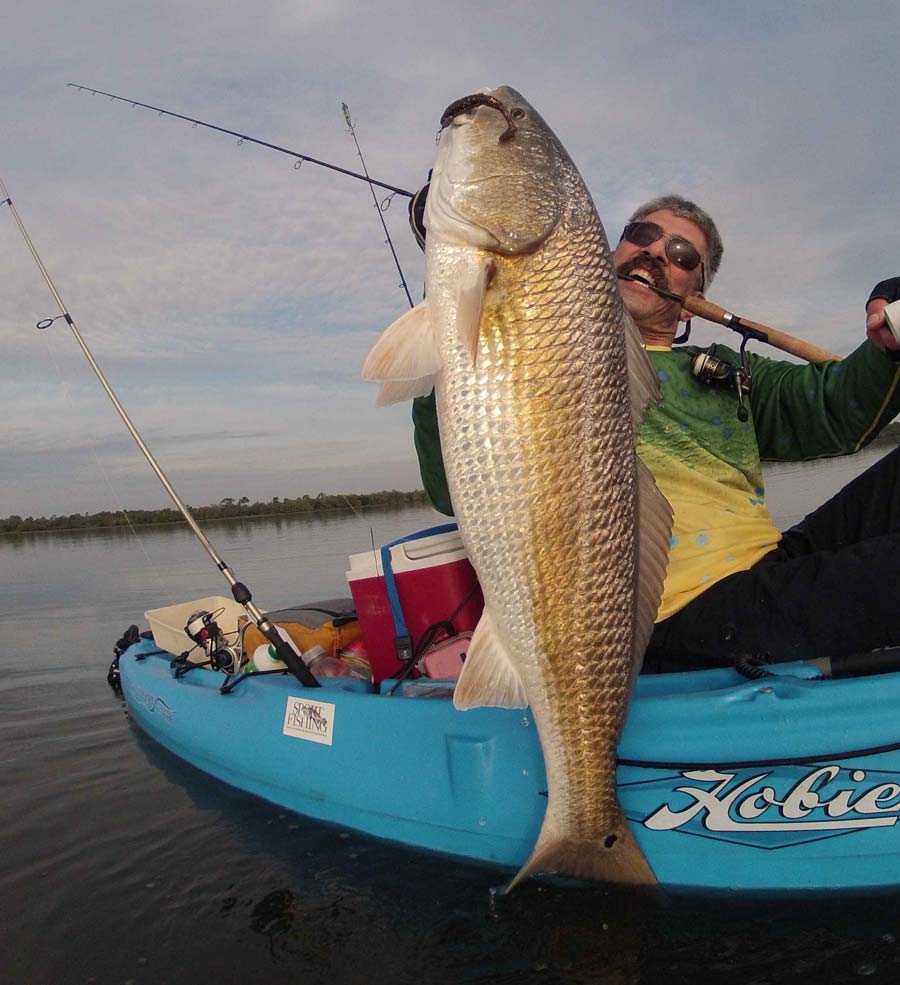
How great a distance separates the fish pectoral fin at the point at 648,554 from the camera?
219 cm

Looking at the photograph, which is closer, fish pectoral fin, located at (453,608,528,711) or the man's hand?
fish pectoral fin, located at (453,608,528,711)

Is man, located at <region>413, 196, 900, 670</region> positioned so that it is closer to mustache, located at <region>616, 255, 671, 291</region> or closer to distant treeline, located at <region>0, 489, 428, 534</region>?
mustache, located at <region>616, 255, 671, 291</region>

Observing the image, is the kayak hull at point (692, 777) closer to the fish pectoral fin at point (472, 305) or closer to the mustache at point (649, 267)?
the fish pectoral fin at point (472, 305)

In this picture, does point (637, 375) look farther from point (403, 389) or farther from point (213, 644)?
point (213, 644)

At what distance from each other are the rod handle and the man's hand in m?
0.58

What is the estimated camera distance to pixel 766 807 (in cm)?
243

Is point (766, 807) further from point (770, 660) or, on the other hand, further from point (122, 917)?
point (122, 917)

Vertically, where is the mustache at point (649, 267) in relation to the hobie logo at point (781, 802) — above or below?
above

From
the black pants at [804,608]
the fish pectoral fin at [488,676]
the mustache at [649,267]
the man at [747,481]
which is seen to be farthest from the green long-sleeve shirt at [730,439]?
the fish pectoral fin at [488,676]

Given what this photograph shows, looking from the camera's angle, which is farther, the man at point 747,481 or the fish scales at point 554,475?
the man at point 747,481

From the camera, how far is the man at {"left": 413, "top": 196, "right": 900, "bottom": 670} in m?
2.58

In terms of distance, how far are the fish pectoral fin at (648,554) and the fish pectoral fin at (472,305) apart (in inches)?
23.3

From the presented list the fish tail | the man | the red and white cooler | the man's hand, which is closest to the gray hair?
the man

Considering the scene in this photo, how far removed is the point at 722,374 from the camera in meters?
3.31
